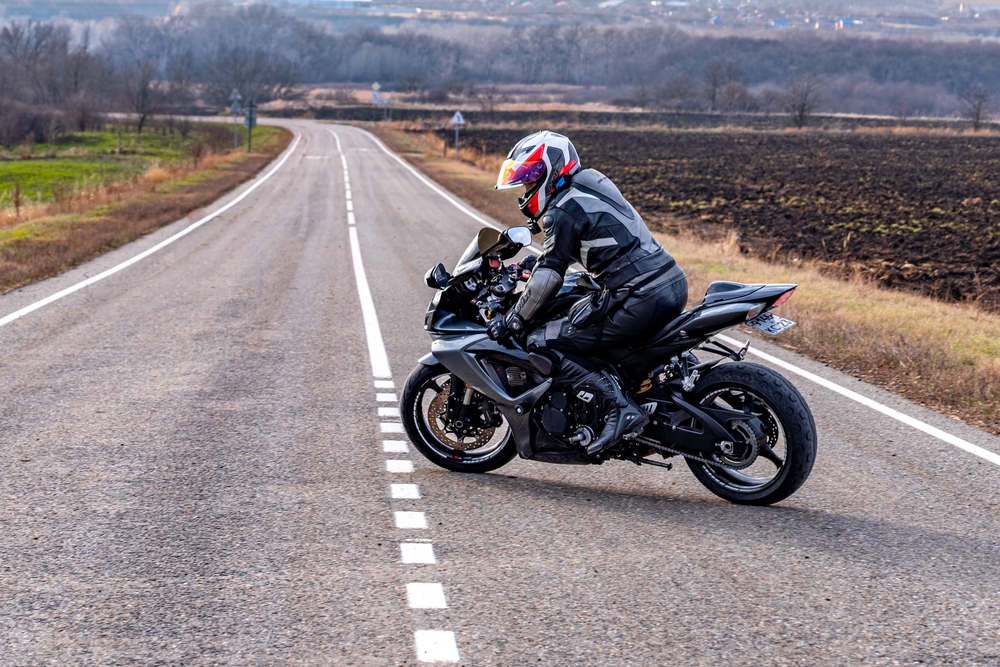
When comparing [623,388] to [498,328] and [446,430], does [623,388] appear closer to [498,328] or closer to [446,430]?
[498,328]

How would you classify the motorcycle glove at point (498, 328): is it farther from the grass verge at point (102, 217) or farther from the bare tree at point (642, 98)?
the bare tree at point (642, 98)

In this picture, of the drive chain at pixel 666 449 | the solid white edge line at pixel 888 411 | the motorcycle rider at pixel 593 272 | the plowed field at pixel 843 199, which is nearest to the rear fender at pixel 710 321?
the motorcycle rider at pixel 593 272

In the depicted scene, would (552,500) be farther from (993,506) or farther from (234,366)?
(234,366)

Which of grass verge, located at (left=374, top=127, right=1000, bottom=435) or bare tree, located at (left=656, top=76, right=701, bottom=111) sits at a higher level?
bare tree, located at (left=656, top=76, right=701, bottom=111)

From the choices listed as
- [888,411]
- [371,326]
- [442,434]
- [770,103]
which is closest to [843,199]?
[371,326]

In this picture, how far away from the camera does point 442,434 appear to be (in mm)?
6215

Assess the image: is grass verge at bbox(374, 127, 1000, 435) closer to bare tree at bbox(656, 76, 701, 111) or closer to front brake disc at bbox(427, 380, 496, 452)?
front brake disc at bbox(427, 380, 496, 452)

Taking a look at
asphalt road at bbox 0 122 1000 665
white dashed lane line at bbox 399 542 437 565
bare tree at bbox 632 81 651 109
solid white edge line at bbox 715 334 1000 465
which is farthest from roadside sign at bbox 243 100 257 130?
bare tree at bbox 632 81 651 109

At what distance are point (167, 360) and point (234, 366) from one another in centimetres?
68

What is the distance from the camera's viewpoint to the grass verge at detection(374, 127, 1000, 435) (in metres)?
8.26

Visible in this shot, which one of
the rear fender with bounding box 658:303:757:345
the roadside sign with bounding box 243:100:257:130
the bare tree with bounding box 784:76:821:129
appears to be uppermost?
the bare tree with bounding box 784:76:821:129

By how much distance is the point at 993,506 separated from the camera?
219 inches

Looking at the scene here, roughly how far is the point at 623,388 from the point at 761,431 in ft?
2.61

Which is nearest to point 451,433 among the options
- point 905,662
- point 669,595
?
point 669,595
